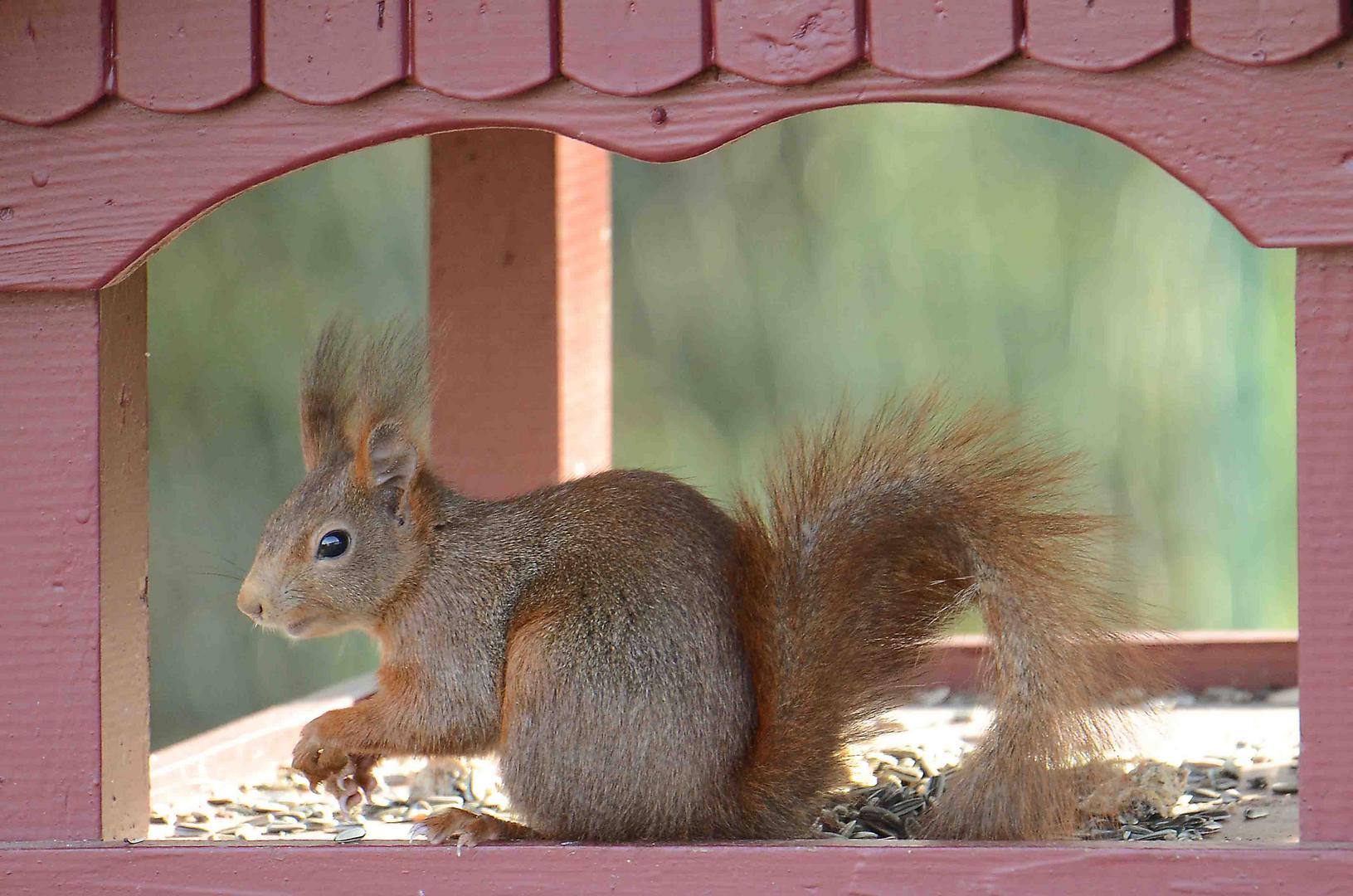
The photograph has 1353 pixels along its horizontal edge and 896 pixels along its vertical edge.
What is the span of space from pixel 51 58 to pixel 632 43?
0.54m

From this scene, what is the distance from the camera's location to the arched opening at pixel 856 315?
4.90 meters

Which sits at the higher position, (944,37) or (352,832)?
(944,37)

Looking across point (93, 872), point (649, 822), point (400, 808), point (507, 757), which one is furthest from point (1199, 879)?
point (400, 808)

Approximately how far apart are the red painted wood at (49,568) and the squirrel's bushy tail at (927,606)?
0.63m

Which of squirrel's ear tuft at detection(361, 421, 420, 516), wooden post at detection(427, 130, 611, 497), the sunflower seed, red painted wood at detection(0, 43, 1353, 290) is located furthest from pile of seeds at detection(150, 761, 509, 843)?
red painted wood at detection(0, 43, 1353, 290)

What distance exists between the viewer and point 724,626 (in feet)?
5.81

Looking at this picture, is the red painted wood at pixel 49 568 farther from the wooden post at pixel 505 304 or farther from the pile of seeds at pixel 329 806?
the wooden post at pixel 505 304

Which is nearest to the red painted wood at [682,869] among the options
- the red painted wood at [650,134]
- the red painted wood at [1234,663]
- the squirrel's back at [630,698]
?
the squirrel's back at [630,698]

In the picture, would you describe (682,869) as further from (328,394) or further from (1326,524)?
(328,394)

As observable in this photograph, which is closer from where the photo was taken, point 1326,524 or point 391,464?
point 1326,524

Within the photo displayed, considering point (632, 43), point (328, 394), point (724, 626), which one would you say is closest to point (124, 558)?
point (328, 394)

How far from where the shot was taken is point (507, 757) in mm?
1721

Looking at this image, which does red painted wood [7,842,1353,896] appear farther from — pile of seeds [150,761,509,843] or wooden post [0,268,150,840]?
pile of seeds [150,761,509,843]

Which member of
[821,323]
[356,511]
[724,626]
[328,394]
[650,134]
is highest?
[821,323]
